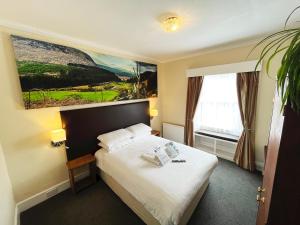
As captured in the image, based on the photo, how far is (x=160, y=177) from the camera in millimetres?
1749

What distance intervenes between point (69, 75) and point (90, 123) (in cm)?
90

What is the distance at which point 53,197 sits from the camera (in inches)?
86.7

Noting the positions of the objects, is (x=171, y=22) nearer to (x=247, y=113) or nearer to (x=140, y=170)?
(x=140, y=170)

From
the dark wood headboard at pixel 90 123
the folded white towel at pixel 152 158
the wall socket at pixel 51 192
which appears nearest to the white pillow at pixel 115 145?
the dark wood headboard at pixel 90 123

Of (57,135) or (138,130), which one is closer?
(57,135)

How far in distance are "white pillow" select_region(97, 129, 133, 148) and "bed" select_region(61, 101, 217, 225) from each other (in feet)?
0.46

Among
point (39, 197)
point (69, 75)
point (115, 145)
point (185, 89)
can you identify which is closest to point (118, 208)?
point (115, 145)

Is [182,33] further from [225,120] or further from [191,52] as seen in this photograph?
[225,120]

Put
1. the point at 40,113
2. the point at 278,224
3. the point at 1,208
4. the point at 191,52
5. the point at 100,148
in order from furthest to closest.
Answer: the point at 191,52, the point at 100,148, the point at 40,113, the point at 1,208, the point at 278,224

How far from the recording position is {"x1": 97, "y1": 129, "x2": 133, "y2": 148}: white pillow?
8.16ft

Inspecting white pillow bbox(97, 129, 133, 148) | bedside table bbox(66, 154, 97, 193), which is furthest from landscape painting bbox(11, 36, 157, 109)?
bedside table bbox(66, 154, 97, 193)

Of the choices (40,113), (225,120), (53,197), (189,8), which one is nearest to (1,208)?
(53,197)

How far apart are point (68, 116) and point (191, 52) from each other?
2876 mm

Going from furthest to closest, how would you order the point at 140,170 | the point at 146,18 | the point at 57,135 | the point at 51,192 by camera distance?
the point at 51,192
the point at 57,135
the point at 140,170
the point at 146,18
